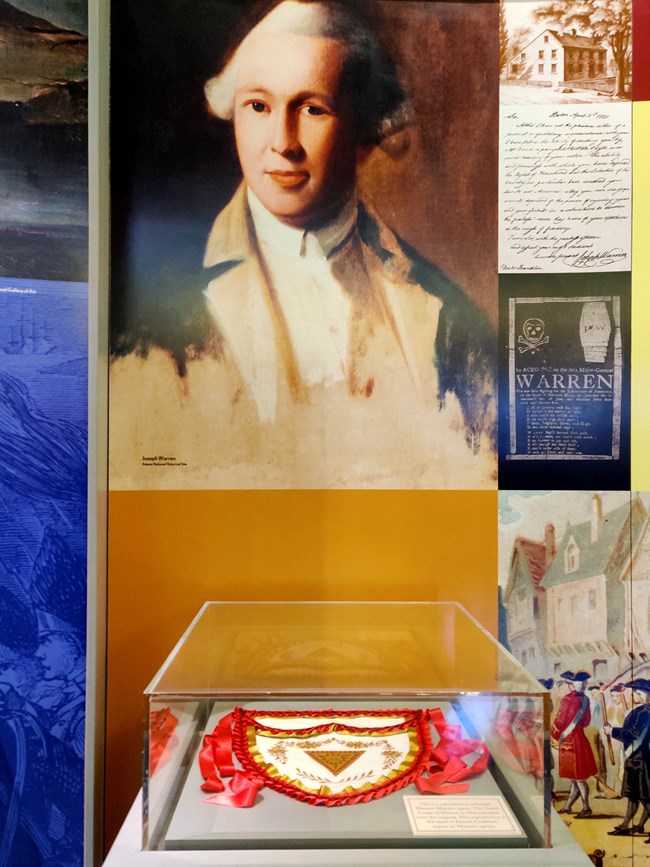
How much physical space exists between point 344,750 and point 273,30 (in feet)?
6.01

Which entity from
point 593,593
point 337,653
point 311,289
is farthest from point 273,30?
point 593,593

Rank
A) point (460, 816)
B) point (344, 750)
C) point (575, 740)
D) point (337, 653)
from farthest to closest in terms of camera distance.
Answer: point (575, 740)
point (337, 653)
point (344, 750)
point (460, 816)

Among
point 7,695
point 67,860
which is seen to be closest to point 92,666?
point 7,695

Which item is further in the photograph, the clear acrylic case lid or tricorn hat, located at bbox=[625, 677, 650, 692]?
tricorn hat, located at bbox=[625, 677, 650, 692]

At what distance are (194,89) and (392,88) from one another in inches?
21.6

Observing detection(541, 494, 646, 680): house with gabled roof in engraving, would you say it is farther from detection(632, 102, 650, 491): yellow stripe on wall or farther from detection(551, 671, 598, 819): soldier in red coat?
detection(632, 102, 650, 491): yellow stripe on wall

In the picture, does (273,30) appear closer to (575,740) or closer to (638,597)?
(638,597)

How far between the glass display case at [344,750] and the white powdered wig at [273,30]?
4.76 feet

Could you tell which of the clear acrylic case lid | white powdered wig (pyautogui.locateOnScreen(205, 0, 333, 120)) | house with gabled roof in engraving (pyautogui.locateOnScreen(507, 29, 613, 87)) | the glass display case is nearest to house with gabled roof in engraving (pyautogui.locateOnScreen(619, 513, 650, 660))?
the clear acrylic case lid

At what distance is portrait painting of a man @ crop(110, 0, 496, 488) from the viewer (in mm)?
1977

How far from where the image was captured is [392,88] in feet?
6.54

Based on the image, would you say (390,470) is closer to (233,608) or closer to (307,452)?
(307,452)

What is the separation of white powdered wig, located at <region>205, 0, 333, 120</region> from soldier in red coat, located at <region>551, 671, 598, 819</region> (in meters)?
1.83

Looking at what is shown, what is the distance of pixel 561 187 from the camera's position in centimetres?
199
